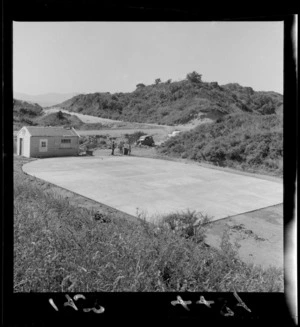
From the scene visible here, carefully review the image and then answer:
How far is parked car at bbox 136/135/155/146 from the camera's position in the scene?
2.23m

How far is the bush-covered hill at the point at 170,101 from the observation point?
182 cm

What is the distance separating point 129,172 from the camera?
3.25 m

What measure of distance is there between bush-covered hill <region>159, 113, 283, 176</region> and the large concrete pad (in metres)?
0.16

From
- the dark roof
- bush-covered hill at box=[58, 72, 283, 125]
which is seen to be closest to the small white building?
the dark roof

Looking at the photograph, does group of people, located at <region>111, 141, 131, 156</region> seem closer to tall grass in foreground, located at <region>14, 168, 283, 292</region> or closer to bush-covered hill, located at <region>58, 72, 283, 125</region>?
bush-covered hill, located at <region>58, 72, 283, 125</region>

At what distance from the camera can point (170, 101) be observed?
82.5 inches

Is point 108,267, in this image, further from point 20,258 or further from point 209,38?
point 209,38

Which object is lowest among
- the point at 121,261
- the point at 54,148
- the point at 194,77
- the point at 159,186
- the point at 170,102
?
the point at 121,261

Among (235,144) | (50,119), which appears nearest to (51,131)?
(50,119)

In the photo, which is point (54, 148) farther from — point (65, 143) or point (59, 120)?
point (59, 120)

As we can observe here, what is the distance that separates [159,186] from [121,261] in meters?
1.84
